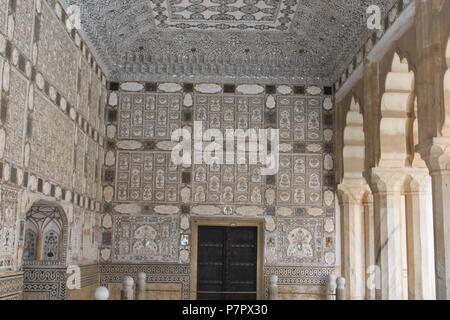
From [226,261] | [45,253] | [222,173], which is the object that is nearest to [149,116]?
[222,173]

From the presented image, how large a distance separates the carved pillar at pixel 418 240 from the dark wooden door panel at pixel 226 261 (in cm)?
341

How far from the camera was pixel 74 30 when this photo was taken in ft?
26.9

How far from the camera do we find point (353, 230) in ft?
33.3

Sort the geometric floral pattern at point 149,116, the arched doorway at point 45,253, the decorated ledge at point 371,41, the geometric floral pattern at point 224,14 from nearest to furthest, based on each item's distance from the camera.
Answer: the decorated ledge at point 371,41
the arched doorway at point 45,253
the geometric floral pattern at point 224,14
the geometric floral pattern at point 149,116

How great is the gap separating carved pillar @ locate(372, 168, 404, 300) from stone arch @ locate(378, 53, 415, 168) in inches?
7.9

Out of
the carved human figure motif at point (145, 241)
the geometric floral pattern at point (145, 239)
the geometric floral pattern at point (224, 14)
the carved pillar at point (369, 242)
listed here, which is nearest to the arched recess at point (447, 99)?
the carved pillar at point (369, 242)

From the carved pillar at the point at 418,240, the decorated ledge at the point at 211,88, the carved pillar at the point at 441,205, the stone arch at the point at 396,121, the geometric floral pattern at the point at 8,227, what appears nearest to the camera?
the geometric floral pattern at the point at 8,227

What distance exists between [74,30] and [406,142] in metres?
4.75

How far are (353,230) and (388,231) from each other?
2308mm

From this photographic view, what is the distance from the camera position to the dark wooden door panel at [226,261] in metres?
10.3

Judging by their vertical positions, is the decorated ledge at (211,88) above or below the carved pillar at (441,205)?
→ above

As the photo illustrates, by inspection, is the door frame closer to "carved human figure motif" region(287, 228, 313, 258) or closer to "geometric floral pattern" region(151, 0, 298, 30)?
"carved human figure motif" region(287, 228, 313, 258)

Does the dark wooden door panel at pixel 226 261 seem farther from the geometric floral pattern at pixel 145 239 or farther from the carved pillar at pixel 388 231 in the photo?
the carved pillar at pixel 388 231

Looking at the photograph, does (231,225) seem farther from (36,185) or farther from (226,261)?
(36,185)
